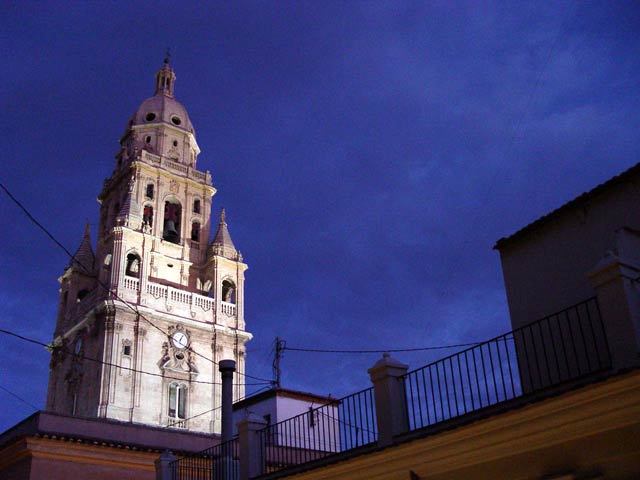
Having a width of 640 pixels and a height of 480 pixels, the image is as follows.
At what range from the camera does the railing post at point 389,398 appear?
41.5 ft

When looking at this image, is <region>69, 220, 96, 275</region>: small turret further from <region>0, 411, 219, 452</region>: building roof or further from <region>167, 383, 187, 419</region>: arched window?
<region>0, 411, 219, 452</region>: building roof

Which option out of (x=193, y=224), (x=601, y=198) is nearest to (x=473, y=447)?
(x=601, y=198)

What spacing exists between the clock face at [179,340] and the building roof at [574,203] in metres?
31.7

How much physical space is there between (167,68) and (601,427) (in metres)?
60.1

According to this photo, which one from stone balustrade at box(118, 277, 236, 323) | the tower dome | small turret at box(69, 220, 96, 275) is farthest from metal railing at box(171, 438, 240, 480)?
the tower dome

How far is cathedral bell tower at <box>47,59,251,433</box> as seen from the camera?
4341 centimetres

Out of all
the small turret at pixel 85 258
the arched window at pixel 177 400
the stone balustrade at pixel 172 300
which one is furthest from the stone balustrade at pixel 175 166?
the arched window at pixel 177 400

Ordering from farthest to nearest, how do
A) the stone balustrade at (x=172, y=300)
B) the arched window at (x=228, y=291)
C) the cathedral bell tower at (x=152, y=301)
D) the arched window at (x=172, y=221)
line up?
the arched window at (x=172, y=221), the arched window at (x=228, y=291), the stone balustrade at (x=172, y=300), the cathedral bell tower at (x=152, y=301)

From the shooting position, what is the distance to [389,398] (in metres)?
12.9

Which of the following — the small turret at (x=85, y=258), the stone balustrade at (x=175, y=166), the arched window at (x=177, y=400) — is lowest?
the arched window at (x=177, y=400)

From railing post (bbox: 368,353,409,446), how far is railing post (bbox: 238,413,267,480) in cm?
424

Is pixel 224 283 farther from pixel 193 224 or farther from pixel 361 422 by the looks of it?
pixel 361 422

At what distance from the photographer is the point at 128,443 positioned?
78.7 feet

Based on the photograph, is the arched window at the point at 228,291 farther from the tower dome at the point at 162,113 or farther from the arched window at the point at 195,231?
the tower dome at the point at 162,113
